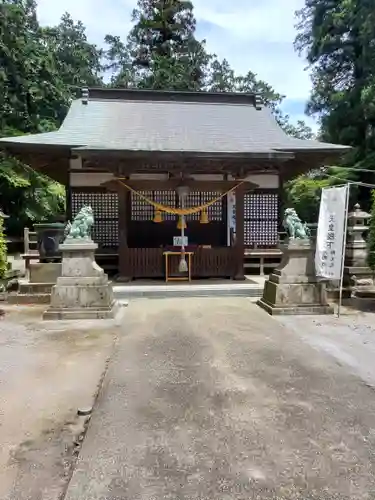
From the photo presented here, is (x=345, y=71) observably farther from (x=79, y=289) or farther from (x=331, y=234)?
(x=79, y=289)

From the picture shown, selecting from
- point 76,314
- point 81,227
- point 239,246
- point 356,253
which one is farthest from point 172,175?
point 76,314

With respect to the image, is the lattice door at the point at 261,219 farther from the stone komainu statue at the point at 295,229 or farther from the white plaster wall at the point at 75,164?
the white plaster wall at the point at 75,164

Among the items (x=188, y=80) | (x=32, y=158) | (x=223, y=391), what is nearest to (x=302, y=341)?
(x=223, y=391)

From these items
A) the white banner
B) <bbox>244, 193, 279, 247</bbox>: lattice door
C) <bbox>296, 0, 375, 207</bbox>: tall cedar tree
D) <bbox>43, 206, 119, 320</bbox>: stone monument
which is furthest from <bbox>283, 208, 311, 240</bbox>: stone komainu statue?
<bbox>296, 0, 375, 207</bbox>: tall cedar tree

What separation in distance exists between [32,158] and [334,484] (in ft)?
31.2

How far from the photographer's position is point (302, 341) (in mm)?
4977

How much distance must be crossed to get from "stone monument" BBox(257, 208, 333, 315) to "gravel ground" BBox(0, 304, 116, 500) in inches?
107

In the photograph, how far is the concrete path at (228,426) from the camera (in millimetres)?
2137

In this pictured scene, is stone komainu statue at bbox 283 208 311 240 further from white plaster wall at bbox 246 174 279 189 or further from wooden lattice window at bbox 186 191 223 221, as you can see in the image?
white plaster wall at bbox 246 174 279 189

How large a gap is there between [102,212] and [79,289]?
4.48m

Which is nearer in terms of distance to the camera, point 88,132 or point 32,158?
point 32,158

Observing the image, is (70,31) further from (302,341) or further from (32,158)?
(302,341)

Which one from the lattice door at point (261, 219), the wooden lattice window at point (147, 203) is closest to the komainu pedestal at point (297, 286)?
the lattice door at point (261, 219)

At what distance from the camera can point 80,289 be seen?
6.42 meters
